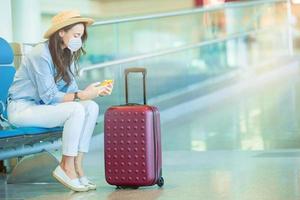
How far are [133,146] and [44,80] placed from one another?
0.57m

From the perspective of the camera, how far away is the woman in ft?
12.1

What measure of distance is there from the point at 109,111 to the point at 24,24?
227 cm

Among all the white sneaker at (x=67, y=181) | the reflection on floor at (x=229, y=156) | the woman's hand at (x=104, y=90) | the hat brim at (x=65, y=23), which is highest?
the hat brim at (x=65, y=23)

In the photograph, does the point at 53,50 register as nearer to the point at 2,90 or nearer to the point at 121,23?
the point at 2,90

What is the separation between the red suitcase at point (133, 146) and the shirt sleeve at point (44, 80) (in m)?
0.31

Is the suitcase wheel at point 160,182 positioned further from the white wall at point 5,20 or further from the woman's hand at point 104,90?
the white wall at point 5,20

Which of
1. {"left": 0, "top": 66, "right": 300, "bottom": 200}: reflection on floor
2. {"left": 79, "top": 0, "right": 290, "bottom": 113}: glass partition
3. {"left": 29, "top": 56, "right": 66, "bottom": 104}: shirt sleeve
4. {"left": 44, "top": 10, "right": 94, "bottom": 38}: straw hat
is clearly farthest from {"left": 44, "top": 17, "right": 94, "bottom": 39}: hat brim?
{"left": 79, "top": 0, "right": 290, "bottom": 113}: glass partition

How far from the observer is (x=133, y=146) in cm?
377

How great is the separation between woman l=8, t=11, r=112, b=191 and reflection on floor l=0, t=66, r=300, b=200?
210 millimetres

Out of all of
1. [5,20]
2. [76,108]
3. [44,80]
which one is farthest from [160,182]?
[5,20]

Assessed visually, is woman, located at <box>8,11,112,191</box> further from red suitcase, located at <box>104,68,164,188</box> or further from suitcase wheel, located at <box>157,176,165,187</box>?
suitcase wheel, located at <box>157,176,165,187</box>

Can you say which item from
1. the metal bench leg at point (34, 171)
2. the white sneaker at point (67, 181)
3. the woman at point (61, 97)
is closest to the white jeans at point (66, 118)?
the woman at point (61, 97)

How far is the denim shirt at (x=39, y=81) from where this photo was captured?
3.71m

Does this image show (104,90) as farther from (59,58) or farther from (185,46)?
(185,46)
